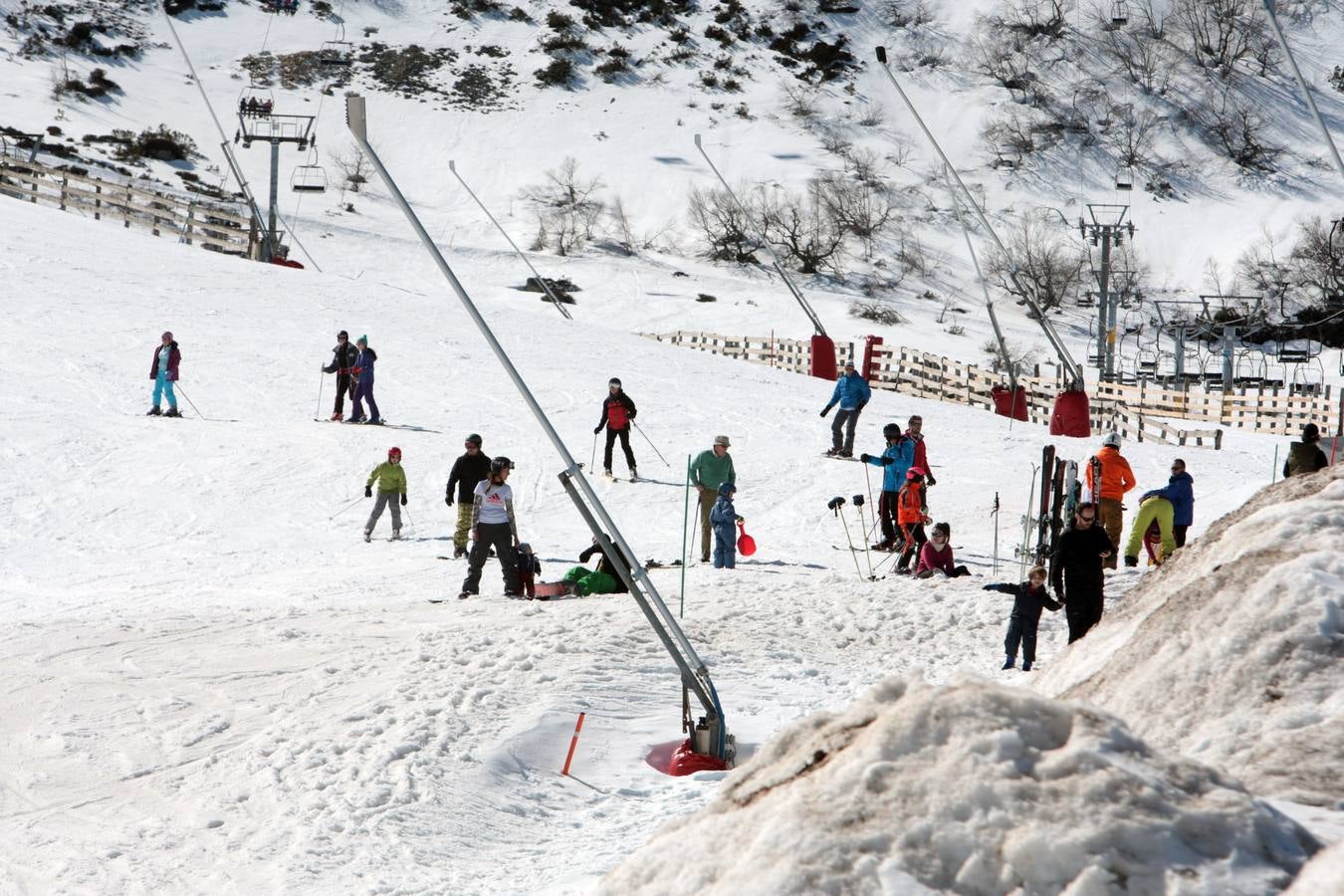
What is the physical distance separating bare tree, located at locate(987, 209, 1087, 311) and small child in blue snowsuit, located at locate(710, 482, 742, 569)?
39.9 m

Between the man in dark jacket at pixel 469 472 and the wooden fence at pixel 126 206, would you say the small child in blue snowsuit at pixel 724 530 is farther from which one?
the wooden fence at pixel 126 206

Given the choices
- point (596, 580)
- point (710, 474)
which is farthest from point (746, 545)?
point (596, 580)

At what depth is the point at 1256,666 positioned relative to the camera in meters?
4.52

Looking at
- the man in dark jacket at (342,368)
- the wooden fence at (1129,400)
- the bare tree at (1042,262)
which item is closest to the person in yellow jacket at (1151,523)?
the man in dark jacket at (342,368)

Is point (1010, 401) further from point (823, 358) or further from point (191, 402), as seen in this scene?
point (191, 402)

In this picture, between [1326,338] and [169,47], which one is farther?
[169,47]

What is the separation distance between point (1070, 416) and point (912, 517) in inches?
372

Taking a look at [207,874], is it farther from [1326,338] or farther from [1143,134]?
[1143,134]

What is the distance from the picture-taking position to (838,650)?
11109 millimetres

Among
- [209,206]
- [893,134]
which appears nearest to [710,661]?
[209,206]

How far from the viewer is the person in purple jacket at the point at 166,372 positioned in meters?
19.5

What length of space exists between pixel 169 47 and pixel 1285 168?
50224 millimetres

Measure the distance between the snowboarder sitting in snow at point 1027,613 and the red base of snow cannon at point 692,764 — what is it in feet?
9.28

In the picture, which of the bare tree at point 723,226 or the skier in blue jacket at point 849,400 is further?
the bare tree at point 723,226
